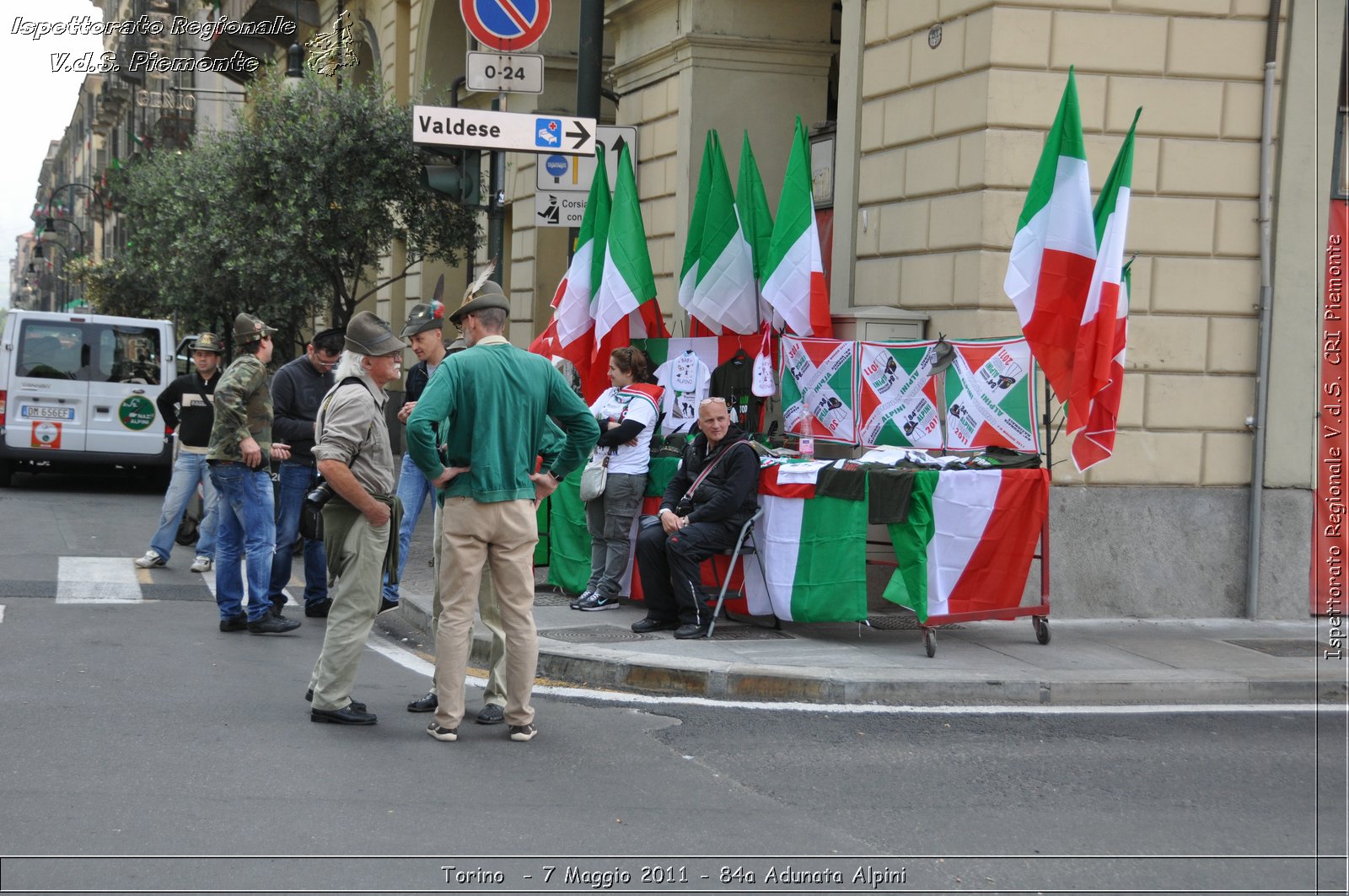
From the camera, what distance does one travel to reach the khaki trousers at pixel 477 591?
5902 mm

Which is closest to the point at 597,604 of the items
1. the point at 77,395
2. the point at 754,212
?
the point at 754,212

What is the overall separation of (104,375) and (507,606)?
12.2m

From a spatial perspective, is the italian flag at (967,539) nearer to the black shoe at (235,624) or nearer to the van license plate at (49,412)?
the black shoe at (235,624)

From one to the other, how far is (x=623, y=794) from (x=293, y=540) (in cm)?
456

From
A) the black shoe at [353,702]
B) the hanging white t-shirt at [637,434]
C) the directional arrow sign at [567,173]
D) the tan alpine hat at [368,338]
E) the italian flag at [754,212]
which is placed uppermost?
the directional arrow sign at [567,173]

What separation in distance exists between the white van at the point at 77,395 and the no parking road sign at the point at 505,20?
27.0ft

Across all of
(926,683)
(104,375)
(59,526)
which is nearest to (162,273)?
(104,375)

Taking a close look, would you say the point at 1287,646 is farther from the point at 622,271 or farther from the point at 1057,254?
the point at 622,271

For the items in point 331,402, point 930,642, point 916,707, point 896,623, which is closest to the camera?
point 331,402

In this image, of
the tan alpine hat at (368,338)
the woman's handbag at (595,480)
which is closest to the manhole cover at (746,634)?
the woman's handbag at (595,480)

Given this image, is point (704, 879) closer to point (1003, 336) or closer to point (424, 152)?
point (1003, 336)

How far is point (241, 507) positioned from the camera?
8422 mm

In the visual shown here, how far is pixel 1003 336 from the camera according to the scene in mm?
9289

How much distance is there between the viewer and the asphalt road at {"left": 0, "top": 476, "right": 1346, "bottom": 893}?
14.2 feet
